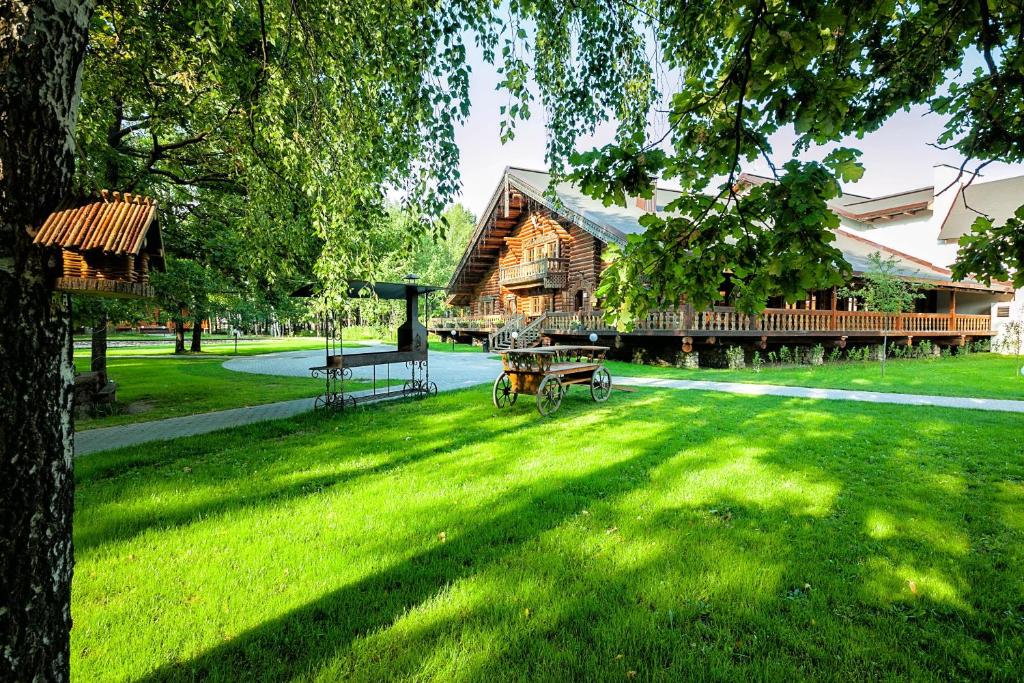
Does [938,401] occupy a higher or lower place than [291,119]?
lower

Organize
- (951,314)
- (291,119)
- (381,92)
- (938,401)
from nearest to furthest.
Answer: (381,92) → (291,119) → (938,401) → (951,314)

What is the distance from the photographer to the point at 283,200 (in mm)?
7516

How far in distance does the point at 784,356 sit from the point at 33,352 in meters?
21.3

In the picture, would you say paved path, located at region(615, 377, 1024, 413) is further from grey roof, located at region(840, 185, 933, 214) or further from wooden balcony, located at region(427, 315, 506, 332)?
grey roof, located at region(840, 185, 933, 214)

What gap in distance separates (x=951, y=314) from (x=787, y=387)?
1946 cm

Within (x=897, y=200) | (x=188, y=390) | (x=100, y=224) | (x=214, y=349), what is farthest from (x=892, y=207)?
(x=214, y=349)

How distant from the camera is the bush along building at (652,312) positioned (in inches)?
707

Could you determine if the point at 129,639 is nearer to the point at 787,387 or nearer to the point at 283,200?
the point at 283,200

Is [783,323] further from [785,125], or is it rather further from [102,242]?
[102,242]

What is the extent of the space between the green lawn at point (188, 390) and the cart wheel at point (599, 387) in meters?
6.35

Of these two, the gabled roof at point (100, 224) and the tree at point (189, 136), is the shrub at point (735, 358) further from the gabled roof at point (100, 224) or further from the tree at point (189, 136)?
the gabled roof at point (100, 224)

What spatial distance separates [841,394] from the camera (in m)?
10.9

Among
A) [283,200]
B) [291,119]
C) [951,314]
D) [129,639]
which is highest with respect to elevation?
[291,119]

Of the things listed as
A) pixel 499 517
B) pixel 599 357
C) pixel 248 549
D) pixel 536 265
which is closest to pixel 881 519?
pixel 499 517
